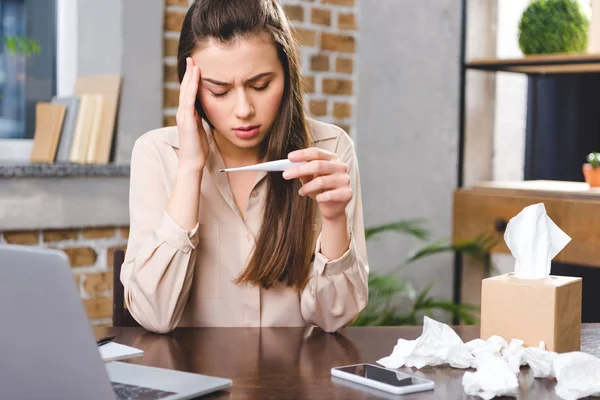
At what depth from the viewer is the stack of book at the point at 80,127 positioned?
2.58 meters

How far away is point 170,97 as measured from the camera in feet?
8.75

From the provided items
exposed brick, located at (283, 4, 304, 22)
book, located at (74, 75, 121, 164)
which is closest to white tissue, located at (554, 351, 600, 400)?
book, located at (74, 75, 121, 164)

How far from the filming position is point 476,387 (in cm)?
103

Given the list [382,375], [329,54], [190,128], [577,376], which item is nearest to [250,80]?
[190,128]

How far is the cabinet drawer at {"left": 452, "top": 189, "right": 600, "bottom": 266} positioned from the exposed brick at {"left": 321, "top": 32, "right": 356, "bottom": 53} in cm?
66

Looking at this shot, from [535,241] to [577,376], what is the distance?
0.23 meters

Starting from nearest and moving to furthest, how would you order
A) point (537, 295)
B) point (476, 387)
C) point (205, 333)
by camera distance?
point (476, 387) < point (537, 295) < point (205, 333)

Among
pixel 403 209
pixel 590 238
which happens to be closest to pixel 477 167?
pixel 403 209

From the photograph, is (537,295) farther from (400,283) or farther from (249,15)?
(400,283)

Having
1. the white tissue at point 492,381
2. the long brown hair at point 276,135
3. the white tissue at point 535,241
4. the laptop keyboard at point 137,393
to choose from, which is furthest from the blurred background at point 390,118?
the white tissue at point 492,381

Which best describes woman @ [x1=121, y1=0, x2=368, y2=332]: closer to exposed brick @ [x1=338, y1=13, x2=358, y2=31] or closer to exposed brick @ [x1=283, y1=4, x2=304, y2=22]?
exposed brick @ [x1=283, y1=4, x2=304, y2=22]

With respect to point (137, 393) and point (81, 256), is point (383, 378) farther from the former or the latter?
point (81, 256)

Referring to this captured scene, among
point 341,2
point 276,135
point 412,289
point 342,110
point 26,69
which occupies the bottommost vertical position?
point 412,289

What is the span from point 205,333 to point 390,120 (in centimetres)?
195
